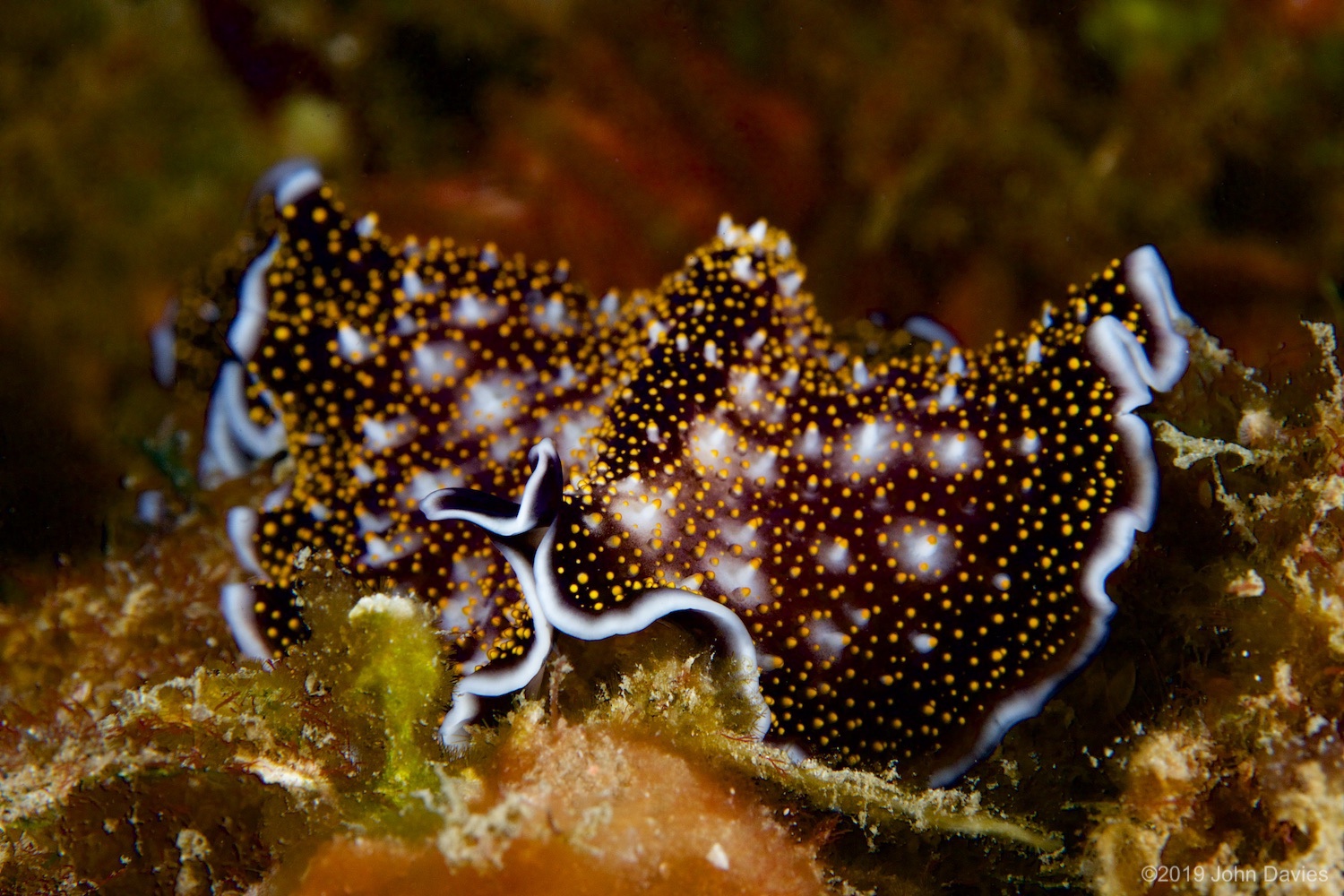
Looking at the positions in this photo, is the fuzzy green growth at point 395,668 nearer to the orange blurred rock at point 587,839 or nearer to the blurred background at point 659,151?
the orange blurred rock at point 587,839

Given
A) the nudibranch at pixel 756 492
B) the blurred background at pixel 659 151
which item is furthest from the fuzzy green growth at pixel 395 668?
the blurred background at pixel 659 151

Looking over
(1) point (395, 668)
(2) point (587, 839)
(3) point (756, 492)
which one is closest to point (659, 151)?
(3) point (756, 492)

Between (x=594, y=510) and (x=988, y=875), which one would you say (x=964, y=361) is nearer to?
(x=594, y=510)

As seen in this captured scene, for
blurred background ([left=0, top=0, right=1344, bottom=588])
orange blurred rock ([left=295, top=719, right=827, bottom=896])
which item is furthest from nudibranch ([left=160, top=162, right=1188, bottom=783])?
blurred background ([left=0, top=0, right=1344, bottom=588])

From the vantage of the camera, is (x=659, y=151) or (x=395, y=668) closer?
(x=395, y=668)

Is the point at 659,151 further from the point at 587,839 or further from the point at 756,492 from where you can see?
the point at 587,839

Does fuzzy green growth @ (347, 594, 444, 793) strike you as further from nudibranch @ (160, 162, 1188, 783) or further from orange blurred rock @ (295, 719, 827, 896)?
orange blurred rock @ (295, 719, 827, 896)
